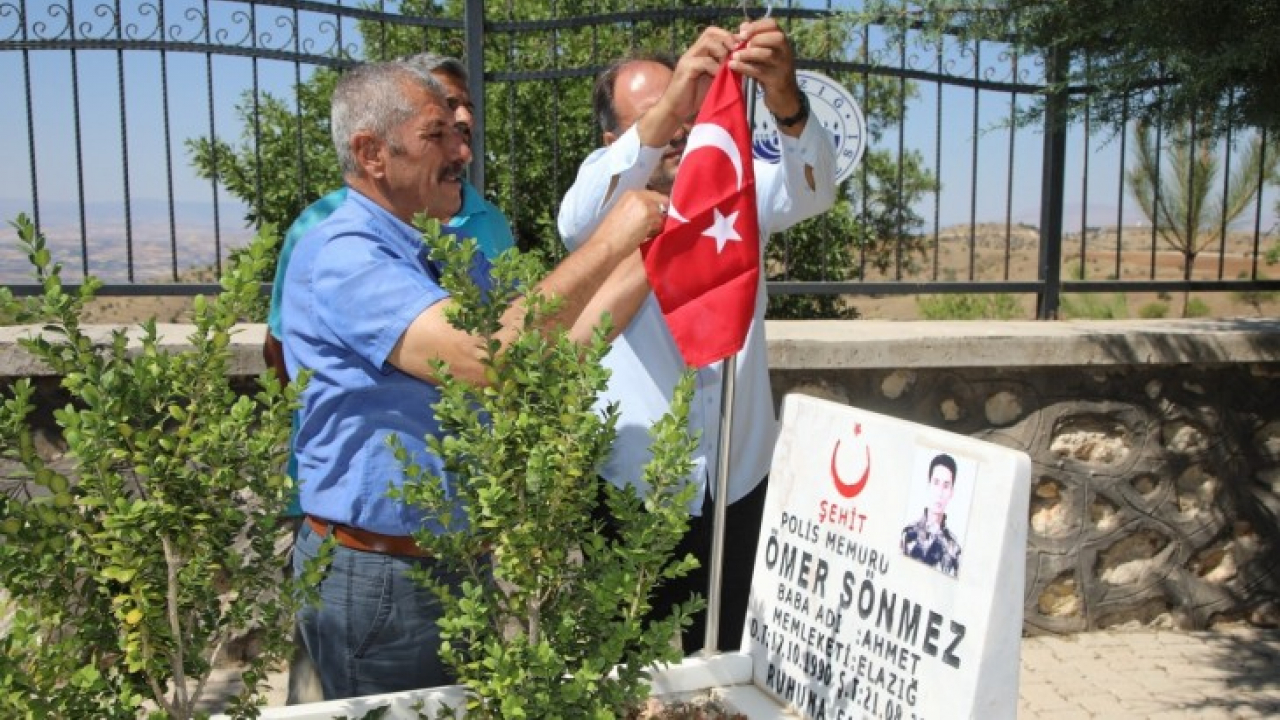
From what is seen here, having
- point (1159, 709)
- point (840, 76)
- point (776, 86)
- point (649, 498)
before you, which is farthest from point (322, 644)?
point (840, 76)

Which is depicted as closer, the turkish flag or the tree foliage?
the turkish flag

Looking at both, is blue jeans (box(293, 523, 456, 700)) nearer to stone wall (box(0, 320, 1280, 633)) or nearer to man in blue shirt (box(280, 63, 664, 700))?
man in blue shirt (box(280, 63, 664, 700))

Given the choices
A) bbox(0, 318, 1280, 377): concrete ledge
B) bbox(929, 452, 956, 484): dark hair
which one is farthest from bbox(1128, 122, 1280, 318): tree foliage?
bbox(929, 452, 956, 484): dark hair

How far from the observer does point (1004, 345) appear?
174 inches

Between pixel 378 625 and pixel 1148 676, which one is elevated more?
pixel 378 625

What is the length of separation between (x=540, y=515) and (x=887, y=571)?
→ 68 cm

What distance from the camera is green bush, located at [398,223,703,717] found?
1.63 m

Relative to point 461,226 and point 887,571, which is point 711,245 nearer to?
point 461,226

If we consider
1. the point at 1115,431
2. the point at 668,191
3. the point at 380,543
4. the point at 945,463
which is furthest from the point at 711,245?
the point at 1115,431

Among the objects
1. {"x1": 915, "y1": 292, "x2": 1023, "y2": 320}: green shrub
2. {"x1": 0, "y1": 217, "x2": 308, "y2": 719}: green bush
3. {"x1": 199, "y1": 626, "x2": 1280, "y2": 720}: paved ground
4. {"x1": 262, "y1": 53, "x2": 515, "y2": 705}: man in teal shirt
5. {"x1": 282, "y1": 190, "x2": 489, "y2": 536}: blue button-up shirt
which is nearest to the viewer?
{"x1": 0, "y1": 217, "x2": 308, "y2": 719}: green bush

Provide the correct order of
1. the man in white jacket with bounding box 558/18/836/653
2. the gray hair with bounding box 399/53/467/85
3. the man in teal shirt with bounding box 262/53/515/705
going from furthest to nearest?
the gray hair with bounding box 399/53/467/85 → the man in white jacket with bounding box 558/18/836/653 → the man in teal shirt with bounding box 262/53/515/705

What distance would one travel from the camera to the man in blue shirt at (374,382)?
2006mm

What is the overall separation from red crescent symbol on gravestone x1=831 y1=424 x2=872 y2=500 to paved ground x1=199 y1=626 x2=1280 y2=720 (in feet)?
6.97

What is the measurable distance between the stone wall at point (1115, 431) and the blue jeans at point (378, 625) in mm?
2377
